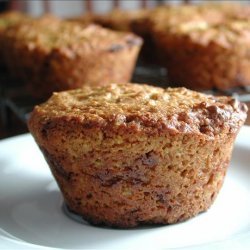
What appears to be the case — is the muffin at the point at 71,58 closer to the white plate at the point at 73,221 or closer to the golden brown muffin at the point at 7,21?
the golden brown muffin at the point at 7,21

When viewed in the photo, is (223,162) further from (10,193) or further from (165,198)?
(10,193)

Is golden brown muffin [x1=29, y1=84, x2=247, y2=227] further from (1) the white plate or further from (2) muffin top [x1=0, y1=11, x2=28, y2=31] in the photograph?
(2) muffin top [x1=0, y1=11, x2=28, y2=31]

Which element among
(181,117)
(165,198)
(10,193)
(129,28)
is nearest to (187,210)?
(165,198)

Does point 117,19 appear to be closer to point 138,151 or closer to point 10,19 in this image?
point 10,19

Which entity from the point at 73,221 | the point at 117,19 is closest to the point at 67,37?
the point at 117,19

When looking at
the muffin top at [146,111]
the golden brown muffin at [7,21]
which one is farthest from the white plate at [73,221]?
the golden brown muffin at [7,21]
